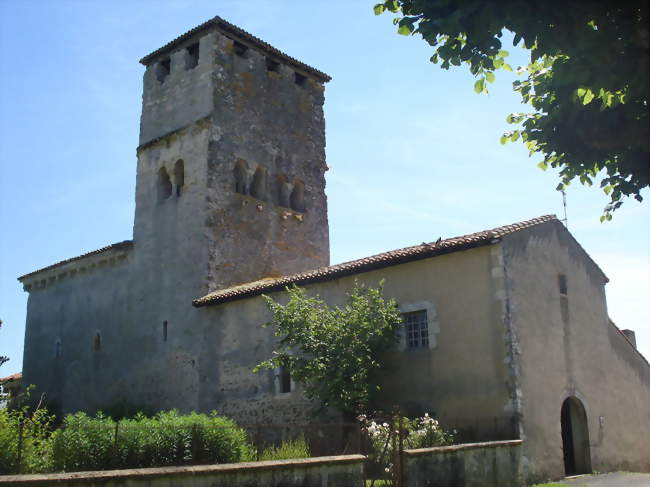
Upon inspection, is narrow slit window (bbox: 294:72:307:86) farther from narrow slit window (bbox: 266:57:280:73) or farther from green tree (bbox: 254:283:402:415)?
green tree (bbox: 254:283:402:415)

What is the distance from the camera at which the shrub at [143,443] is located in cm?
1104

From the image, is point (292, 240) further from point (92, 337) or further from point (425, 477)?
point (425, 477)

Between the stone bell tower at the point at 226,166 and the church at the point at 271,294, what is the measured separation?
0.23ft

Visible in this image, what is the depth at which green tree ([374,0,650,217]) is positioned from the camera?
7539mm

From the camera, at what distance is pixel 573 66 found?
797cm

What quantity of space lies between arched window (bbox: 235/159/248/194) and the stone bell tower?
4 cm

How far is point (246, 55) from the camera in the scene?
26.7 metres

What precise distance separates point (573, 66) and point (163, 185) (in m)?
20.3

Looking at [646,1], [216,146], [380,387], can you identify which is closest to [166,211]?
[216,146]

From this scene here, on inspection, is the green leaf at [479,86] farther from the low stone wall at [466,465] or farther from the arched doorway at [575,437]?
the arched doorway at [575,437]

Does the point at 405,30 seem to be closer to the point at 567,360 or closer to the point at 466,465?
the point at 466,465

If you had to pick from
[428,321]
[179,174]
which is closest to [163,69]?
[179,174]

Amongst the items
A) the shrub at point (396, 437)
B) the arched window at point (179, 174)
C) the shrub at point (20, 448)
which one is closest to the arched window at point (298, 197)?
the arched window at point (179, 174)

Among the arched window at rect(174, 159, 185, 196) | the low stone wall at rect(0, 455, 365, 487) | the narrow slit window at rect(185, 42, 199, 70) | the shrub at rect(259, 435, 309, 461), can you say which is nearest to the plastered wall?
the shrub at rect(259, 435, 309, 461)
